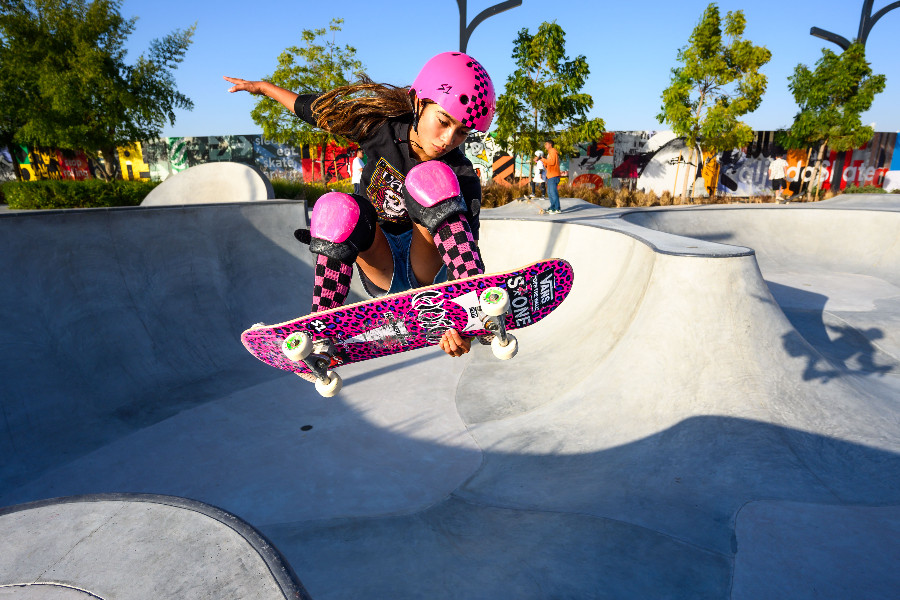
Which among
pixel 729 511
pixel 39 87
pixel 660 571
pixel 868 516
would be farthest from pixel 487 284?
pixel 39 87

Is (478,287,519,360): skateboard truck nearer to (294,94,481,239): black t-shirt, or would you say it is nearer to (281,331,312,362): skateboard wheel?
(294,94,481,239): black t-shirt

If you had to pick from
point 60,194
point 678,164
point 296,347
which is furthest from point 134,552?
point 678,164

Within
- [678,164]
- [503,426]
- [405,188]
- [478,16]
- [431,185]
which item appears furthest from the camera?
[678,164]

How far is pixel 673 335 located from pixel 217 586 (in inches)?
188

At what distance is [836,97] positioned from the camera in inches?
858

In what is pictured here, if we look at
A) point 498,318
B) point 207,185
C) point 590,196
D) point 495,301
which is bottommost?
point 590,196

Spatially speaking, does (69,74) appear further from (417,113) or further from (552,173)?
(417,113)

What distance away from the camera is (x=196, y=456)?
15.8ft

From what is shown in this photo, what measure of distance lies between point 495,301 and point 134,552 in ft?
6.00

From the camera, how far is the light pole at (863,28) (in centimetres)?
1741

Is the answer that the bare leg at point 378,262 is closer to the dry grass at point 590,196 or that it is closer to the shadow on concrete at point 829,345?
the shadow on concrete at point 829,345

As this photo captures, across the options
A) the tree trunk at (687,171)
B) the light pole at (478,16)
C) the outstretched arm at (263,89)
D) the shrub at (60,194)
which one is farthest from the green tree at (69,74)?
the tree trunk at (687,171)

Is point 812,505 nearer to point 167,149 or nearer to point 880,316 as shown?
point 880,316

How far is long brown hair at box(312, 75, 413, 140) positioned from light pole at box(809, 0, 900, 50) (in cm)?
2367
